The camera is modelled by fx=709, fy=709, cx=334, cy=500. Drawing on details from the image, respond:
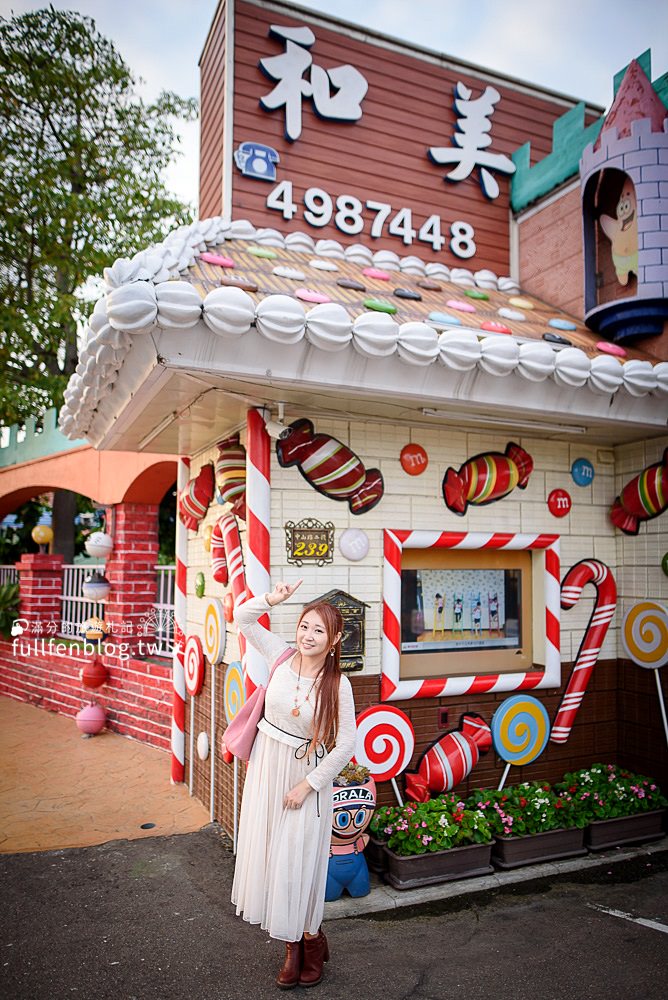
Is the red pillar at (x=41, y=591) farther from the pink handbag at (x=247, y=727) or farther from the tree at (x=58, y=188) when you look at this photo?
the pink handbag at (x=247, y=727)

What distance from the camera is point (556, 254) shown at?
20.6ft

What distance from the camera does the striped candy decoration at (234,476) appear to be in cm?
461

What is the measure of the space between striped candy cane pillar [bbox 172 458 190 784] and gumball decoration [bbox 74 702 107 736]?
2.01m

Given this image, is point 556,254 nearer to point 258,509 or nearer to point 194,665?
point 258,509

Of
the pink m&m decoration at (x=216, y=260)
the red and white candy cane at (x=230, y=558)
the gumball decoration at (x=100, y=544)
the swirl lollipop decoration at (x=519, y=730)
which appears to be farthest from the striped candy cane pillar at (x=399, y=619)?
the gumball decoration at (x=100, y=544)

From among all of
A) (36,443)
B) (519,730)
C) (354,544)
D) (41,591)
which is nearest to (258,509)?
(354,544)

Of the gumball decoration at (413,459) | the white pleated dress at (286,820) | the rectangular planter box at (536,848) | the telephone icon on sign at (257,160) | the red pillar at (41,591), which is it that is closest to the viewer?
the white pleated dress at (286,820)

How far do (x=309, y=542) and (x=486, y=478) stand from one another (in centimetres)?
141

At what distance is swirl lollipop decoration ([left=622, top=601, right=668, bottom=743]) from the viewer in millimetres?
5109

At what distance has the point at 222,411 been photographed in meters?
4.59

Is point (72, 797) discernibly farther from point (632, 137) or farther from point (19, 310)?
point (19, 310)

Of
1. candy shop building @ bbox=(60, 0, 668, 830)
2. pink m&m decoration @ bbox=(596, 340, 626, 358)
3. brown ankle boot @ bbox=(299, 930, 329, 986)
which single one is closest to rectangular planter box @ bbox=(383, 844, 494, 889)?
candy shop building @ bbox=(60, 0, 668, 830)

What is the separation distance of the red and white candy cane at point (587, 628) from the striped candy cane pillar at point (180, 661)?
3050 mm

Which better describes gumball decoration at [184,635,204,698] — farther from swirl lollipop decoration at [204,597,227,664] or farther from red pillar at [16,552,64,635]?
red pillar at [16,552,64,635]
